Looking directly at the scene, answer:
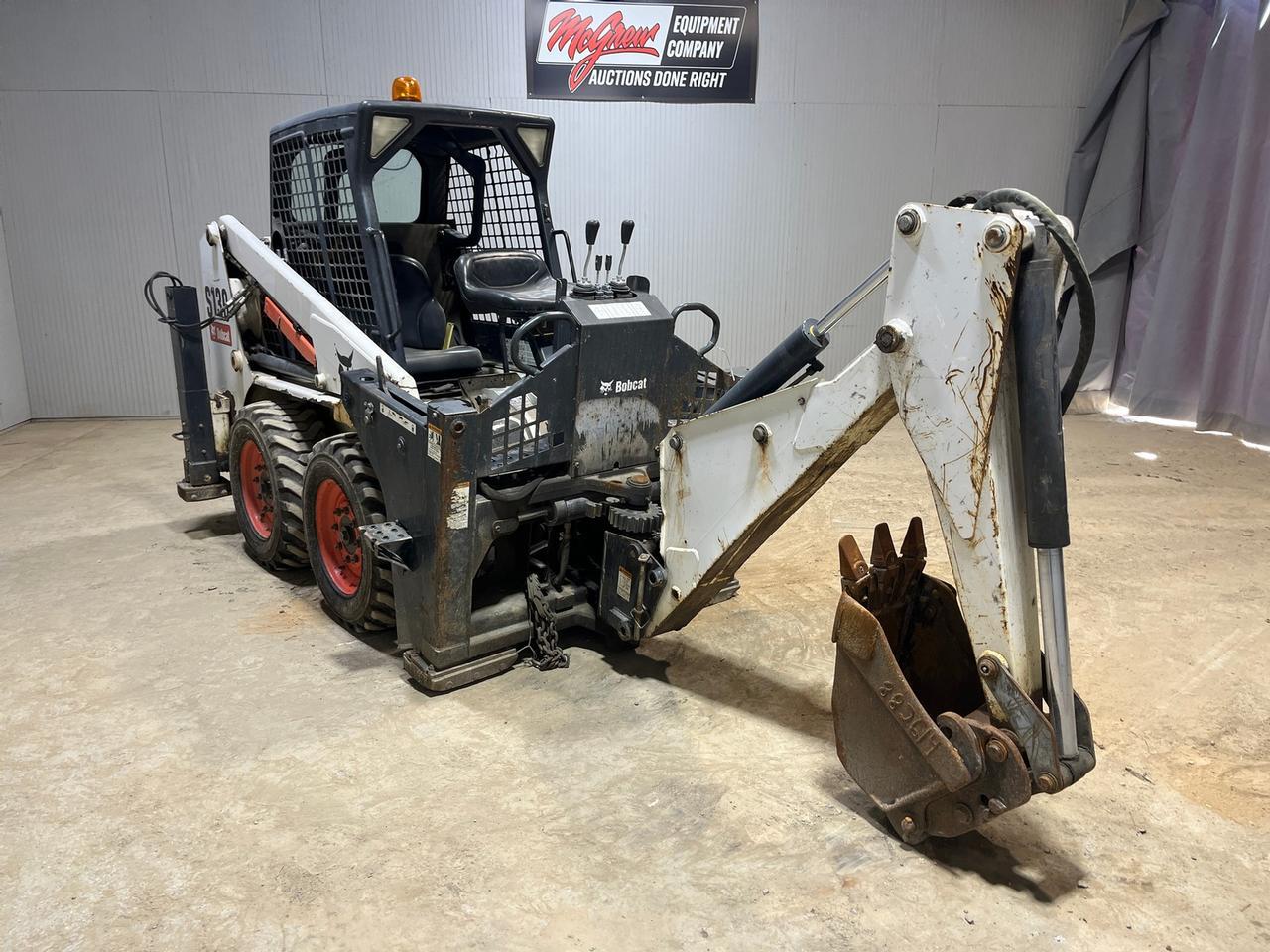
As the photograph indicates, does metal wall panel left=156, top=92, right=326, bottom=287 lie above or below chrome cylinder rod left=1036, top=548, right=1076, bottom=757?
above

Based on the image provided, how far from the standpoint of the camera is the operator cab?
366 centimetres

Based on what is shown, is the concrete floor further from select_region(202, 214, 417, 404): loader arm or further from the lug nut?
the lug nut

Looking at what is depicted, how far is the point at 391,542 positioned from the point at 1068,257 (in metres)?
2.18

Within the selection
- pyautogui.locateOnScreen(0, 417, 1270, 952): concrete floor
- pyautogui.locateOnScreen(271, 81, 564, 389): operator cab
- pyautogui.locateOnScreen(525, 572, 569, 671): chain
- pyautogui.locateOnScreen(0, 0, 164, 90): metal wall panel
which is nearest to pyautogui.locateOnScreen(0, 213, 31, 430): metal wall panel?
pyautogui.locateOnScreen(0, 0, 164, 90): metal wall panel

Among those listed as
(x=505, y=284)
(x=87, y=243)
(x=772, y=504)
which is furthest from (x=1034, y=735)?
(x=87, y=243)

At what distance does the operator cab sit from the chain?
905 millimetres

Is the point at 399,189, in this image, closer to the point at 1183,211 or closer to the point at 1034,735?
the point at 1034,735

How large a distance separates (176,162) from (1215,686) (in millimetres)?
7465

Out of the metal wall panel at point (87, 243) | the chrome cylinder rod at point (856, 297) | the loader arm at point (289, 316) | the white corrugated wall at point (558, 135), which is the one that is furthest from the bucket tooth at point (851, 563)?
the metal wall panel at point (87, 243)

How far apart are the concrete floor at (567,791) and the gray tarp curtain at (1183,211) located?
143 inches

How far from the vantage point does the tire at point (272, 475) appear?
408 cm

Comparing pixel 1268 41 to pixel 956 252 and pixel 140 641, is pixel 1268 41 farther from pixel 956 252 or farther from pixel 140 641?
pixel 140 641

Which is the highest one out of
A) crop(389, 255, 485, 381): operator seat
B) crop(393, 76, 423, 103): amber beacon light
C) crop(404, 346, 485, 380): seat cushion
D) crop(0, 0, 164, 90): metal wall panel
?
crop(0, 0, 164, 90): metal wall panel

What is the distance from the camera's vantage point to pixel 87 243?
7.34 m
